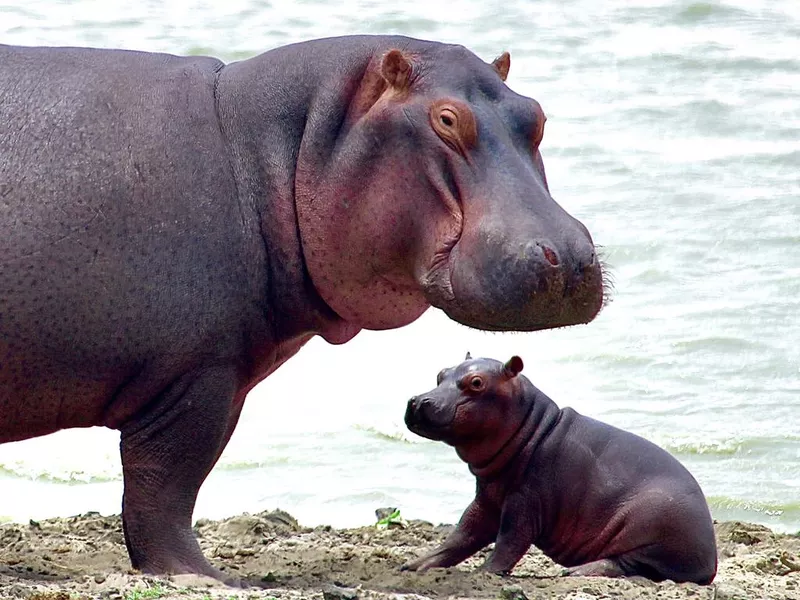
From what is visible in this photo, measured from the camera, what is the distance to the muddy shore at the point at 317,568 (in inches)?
180

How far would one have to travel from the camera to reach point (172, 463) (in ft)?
15.6

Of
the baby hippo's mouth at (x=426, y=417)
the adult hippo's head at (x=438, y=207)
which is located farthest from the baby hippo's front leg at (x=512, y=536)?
the adult hippo's head at (x=438, y=207)

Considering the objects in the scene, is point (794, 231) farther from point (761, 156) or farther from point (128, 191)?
point (128, 191)

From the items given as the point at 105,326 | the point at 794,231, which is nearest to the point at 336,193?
the point at 105,326

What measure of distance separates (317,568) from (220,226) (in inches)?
53.6

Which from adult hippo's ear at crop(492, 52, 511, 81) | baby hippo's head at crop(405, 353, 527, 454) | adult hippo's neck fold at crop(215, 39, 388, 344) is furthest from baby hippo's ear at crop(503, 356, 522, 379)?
adult hippo's ear at crop(492, 52, 511, 81)

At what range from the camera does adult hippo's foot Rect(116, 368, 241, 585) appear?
15.4 ft

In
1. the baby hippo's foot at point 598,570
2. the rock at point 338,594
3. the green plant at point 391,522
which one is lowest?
the green plant at point 391,522

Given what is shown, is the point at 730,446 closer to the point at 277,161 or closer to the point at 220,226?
the point at 277,161

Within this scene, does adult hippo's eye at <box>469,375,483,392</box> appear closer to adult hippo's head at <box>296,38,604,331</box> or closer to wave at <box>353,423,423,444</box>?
adult hippo's head at <box>296,38,604,331</box>

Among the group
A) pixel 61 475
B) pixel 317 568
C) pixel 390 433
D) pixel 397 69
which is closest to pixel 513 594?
pixel 317 568

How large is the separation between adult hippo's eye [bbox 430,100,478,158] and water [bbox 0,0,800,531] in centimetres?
318

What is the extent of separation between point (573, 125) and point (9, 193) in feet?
33.3

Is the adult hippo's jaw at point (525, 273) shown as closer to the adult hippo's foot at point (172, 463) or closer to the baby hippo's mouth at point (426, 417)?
the adult hippo's foot at point (172, 463)
